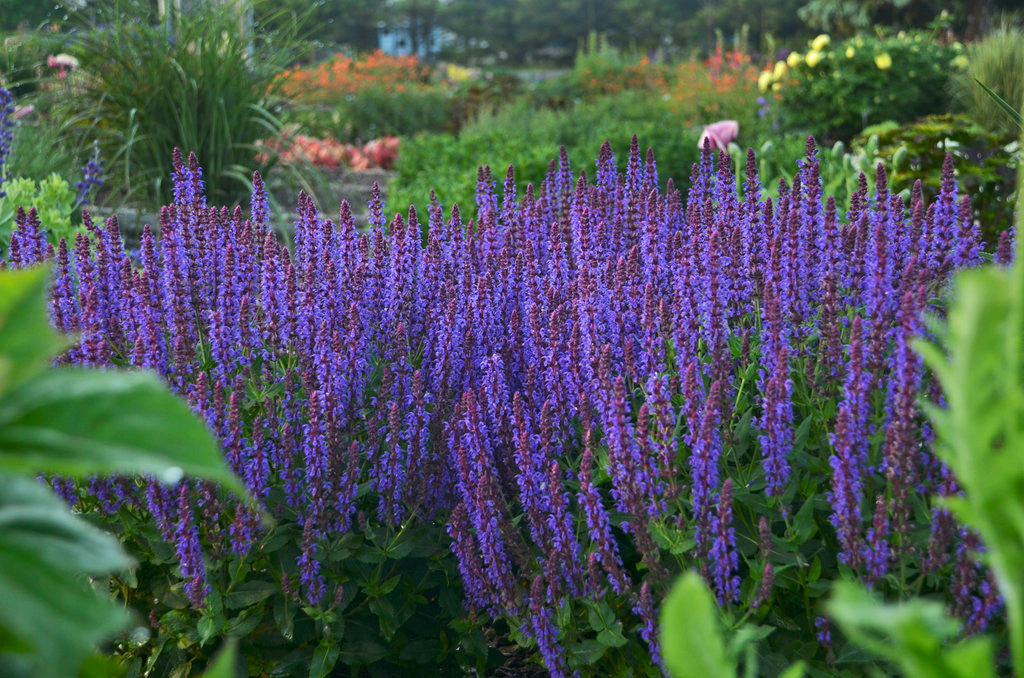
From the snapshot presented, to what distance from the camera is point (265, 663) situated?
2531 millimetres

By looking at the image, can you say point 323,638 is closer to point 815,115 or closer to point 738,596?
point 738,596

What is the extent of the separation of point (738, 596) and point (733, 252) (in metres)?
1.10

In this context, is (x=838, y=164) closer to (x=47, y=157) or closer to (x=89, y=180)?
(x=89, y=180)

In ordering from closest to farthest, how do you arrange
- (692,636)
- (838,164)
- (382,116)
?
(692,636) < (838,164) < (382,116)

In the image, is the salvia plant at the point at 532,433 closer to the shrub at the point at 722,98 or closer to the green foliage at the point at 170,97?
the green foliage at the point at 170,97

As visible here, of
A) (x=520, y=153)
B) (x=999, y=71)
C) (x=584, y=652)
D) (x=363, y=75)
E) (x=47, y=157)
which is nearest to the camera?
(x=584, y=652)

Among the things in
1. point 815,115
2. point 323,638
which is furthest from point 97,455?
point 815,115

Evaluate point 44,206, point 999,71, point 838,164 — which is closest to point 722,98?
point 999,71

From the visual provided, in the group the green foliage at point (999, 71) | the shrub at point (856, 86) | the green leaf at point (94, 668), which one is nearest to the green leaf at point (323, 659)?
the green leaf at point (94, 668)

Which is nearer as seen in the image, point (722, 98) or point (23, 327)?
point (23, 327)

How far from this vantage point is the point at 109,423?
0.75 meters

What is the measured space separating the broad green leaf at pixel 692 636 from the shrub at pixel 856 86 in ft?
40.8

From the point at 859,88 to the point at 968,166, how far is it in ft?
27.6

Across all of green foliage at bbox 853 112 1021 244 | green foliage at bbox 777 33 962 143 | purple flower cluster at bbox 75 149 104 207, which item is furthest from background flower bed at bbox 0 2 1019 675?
green foliage at bbox 777 33 962 143
